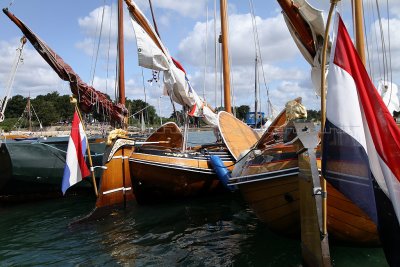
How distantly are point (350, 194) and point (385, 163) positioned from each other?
2.29 feet

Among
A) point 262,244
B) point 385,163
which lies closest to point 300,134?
point 385,163

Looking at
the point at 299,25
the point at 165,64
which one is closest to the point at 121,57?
the point at 165,64

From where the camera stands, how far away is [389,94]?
13.0 m

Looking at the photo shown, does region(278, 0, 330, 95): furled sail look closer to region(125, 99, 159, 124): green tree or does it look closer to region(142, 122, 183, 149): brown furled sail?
region(142, 122, 183, 149): brown furled sail

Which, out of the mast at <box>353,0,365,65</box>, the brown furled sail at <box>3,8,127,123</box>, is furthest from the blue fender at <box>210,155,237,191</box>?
the brown furled sail at <box>3,8,127,123</box>

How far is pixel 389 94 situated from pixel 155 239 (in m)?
9.52

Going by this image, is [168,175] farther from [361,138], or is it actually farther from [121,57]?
[121,57]

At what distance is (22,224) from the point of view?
1077 cm

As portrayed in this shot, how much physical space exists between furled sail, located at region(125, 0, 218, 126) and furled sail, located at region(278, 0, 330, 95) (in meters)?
4.28

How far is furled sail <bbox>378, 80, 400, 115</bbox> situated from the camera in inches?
508

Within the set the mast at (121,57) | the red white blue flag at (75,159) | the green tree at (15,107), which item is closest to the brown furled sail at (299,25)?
the red white blue flag at (75,159)

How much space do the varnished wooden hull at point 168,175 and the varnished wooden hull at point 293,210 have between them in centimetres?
389

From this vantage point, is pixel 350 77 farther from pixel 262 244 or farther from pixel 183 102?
pixel 183 102

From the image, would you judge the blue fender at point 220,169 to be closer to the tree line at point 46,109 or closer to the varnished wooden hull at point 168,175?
the varnished wooden hull at point 168,175
